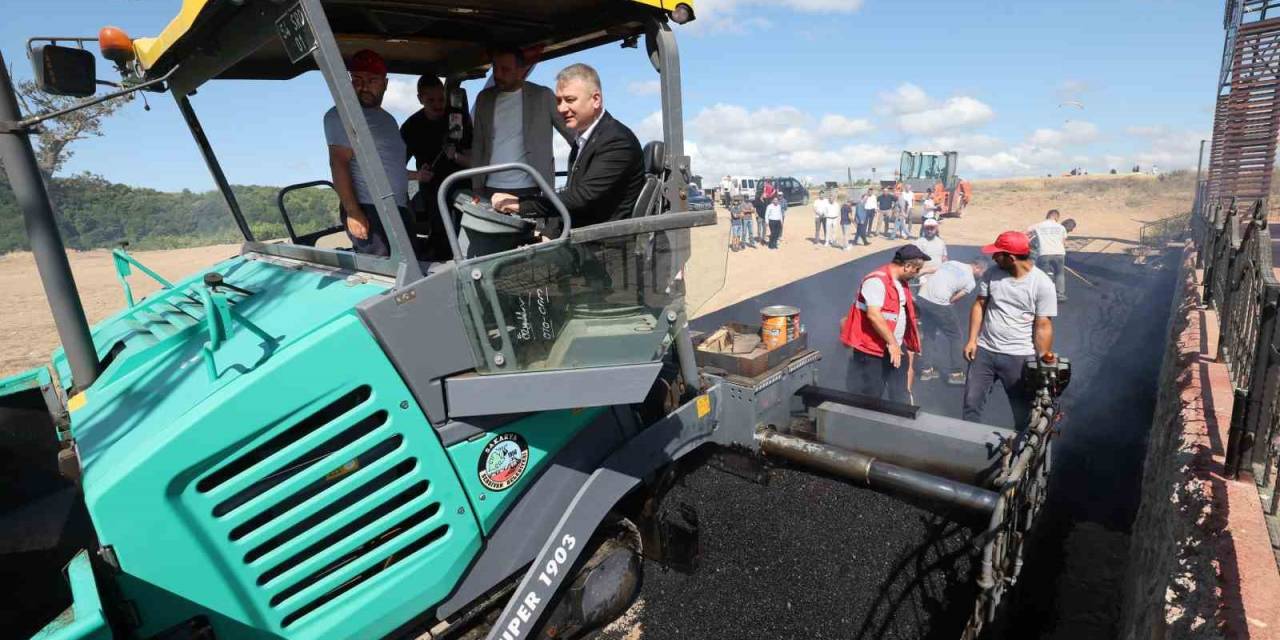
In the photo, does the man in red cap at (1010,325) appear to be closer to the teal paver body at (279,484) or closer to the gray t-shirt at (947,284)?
the gray t-shirt at (947,284)

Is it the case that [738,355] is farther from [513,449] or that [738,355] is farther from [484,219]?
[484,219]

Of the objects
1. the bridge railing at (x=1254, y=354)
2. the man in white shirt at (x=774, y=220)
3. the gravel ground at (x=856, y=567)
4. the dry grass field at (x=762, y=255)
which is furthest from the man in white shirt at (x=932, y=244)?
the man in white shirt at (x=774, y=220)

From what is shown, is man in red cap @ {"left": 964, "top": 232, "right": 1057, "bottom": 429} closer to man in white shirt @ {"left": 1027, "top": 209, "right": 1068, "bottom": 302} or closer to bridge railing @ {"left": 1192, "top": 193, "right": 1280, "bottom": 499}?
bridge railing @ {"left": 1192, "top": 193, "right": 1280, "bottom": 499}

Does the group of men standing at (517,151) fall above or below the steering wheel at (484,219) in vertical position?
above

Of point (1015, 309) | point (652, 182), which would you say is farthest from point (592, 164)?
point (1015, 309)

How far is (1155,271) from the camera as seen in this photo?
40.5ft

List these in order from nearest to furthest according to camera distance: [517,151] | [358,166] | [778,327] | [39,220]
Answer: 1. [39,220]
2. [358,166]
3. [517,151]
4. [778,327]

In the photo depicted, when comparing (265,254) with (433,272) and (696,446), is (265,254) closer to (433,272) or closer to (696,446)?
(433,272)

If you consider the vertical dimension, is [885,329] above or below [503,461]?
below

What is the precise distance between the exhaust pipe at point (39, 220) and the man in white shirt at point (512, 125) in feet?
4.81

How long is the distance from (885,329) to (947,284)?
2.08 m

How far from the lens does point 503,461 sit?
2.37m

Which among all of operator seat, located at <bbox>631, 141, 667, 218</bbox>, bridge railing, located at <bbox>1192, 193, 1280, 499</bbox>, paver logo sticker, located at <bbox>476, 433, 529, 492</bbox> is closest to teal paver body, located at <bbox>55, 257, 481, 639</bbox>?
paver logo sticker, located at <bbox>476, 433, 529, 492</bbox>

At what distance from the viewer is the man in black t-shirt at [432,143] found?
3473 millimetres
